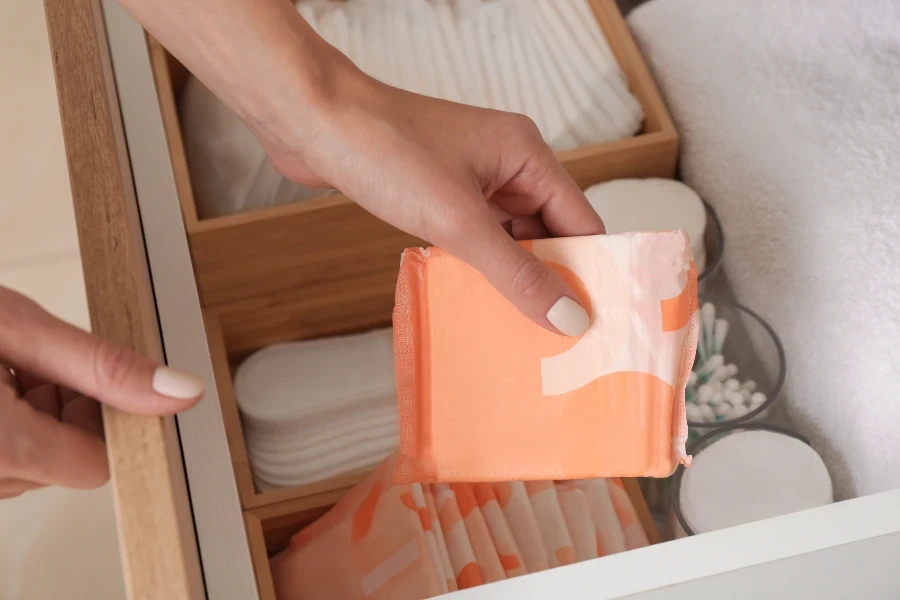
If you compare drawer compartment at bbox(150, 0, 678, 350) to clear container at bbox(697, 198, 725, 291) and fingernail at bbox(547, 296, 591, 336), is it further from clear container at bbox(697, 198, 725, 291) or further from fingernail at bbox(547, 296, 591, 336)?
fingernail at bbox(547, 296, 591, 336)

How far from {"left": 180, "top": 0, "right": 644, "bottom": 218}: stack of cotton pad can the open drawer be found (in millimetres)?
147

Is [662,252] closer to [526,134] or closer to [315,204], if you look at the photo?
[526,134]

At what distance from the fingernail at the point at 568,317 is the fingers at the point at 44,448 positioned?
0.25 m

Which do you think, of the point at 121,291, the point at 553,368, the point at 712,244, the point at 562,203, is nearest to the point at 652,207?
the point at 712,244

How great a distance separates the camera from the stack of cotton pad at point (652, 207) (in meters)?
0.72

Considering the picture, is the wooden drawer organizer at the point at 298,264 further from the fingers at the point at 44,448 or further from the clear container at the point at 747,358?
the fingers at the point at 44,448

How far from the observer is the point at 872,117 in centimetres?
65

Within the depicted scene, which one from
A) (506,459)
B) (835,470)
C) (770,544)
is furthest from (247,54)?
(835,470)

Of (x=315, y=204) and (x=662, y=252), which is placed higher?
(x=315, y=204)

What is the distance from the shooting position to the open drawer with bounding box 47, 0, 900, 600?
15.2 inches

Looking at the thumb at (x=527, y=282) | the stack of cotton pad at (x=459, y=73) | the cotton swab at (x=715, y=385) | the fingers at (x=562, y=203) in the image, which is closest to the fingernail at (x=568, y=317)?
the thumb at (x=527, y=282)

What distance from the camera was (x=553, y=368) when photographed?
0.47 meters

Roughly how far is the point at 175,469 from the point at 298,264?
1.17 feet

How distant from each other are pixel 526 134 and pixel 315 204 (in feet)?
0.75
